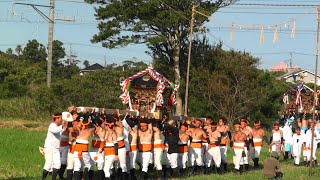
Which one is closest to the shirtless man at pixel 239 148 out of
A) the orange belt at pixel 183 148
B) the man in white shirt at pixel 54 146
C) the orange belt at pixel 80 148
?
the orange belt at pixel 183 148

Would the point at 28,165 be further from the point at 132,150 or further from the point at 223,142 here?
the point at 223,142

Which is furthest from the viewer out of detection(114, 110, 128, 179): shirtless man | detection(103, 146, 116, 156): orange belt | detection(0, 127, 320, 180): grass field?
detection(0, 127, 320, 180): grass field

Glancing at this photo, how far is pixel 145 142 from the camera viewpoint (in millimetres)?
18609

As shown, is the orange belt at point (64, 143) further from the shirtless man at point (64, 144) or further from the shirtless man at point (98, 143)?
the shirtless man at point (98, 143)

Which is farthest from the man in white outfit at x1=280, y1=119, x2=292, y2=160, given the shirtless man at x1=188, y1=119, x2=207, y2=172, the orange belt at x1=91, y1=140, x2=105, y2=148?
the orange belt at x1=91, y1=140, x2=105, y2=148

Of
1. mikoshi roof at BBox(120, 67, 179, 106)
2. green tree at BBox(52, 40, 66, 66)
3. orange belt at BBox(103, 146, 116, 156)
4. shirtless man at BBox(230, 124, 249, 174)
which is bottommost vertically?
shirtless man at BBox(230, 124, 249, 174)

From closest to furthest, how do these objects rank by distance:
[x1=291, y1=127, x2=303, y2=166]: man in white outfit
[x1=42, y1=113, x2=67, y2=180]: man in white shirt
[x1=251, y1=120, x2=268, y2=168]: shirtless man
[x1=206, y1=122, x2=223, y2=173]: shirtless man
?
[x1=42, y1=113, x2=67, y2=180]: man in white shirt < [x1=206, y1=122, x2=223, y2=173]: shirtless man < [x1=251, y1=120, x2=268, y2=168]: shirtless man < [x1=291, y1=127, x2=303, y2=166]: man in white outfit

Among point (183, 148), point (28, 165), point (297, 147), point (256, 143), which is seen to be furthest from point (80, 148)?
point (297, 147)

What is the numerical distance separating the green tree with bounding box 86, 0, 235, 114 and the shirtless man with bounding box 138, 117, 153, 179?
23.3m

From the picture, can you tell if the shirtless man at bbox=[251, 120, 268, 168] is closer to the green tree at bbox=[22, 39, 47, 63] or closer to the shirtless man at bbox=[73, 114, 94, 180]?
the shirtless man at bbox=[73, 114, 94, 180]

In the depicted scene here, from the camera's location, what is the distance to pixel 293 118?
40312 millimetres

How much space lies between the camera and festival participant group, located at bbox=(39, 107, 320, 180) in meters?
16.7

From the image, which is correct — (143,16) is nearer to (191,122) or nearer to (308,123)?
(308,123)

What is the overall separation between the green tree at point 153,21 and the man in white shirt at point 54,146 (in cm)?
2565
